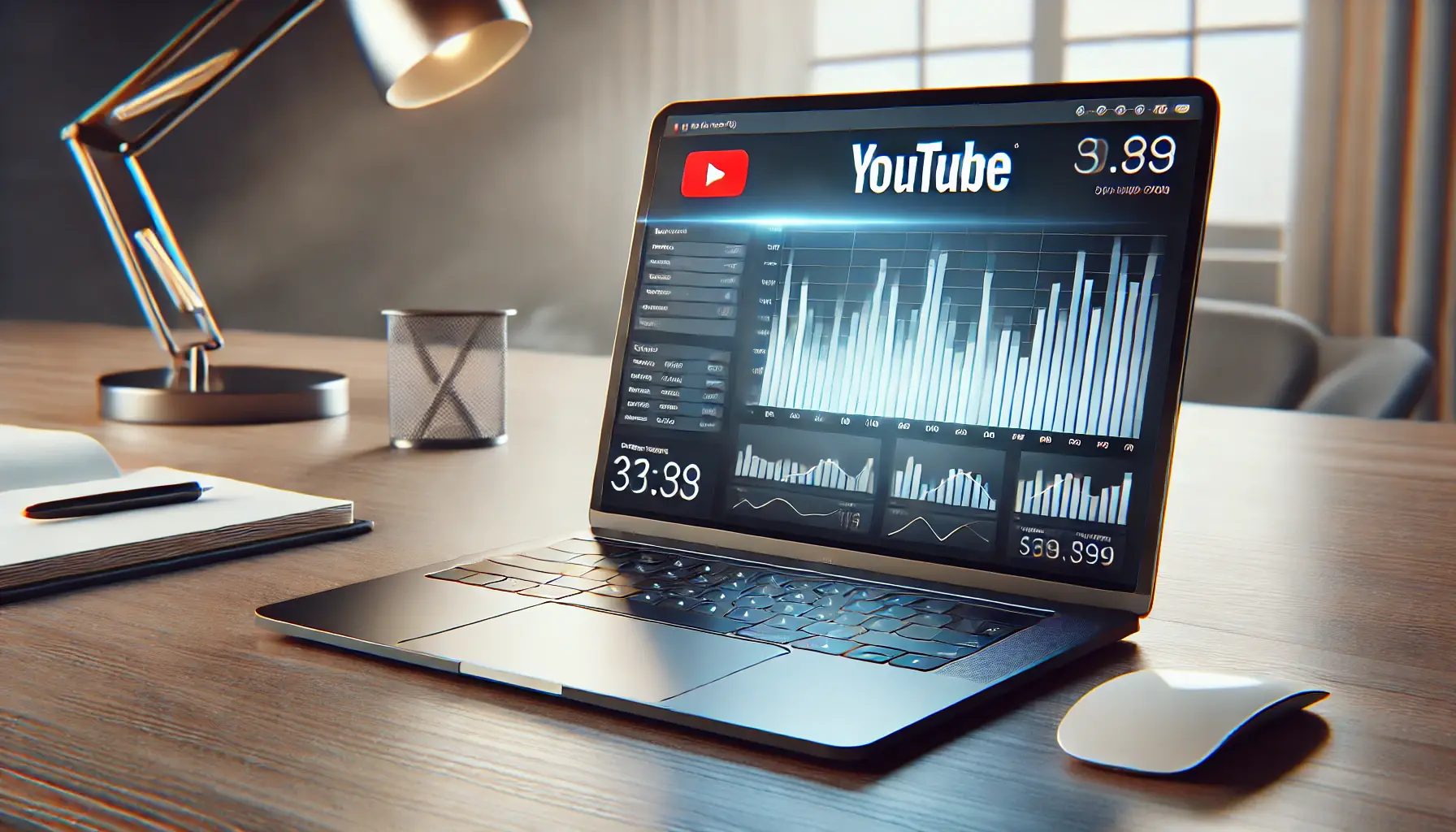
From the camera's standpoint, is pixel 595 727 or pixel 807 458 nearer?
pixel 595 727

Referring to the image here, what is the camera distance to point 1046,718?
0.46m

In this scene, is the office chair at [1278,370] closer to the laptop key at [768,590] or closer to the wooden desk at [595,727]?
the wooden desk at [595,727]

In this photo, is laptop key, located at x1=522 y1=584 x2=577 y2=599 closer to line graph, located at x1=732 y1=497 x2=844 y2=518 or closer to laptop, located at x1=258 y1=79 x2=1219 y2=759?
laptop, located at x1=258 y1=79 x2=1219 y2=759

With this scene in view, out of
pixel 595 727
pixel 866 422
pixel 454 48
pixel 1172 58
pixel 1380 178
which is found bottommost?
pixel 595 727

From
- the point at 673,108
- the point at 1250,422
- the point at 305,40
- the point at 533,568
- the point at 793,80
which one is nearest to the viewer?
the point at 533,568

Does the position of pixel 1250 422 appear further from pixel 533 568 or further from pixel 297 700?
pixel 297 700

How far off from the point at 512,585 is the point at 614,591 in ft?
0.17

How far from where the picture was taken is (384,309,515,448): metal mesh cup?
1140 millimetres

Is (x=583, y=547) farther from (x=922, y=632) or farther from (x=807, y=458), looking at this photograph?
(x=922, y=632)

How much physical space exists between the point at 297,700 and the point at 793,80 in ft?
15.0

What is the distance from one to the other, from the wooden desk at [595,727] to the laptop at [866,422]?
28 millimetres

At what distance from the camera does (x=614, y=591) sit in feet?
1.97

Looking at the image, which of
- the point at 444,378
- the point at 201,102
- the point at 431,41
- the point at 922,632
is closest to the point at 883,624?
A: the point at 922,632

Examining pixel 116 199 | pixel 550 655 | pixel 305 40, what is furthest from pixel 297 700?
pixel 305 40
